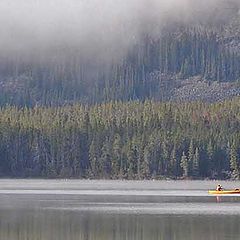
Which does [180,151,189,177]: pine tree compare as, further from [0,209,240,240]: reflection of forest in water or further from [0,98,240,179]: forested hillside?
[0,209,240,240]: reflection of forest in water

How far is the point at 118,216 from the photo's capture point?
88.8 metres

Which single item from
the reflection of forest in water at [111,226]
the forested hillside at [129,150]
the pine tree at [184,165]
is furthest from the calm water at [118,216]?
the forested hillside at [129,150]

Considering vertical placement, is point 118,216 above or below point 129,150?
below

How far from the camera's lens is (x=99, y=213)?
92.1 metres

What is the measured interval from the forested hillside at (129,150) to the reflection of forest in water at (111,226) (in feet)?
302

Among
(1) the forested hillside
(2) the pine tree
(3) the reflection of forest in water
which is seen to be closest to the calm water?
(3) the reflection of forest in water

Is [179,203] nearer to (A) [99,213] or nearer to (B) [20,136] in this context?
(A) [99,213]

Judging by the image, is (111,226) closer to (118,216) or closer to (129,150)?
(118,216)

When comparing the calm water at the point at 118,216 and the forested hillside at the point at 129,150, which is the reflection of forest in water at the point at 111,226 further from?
the forested hillside at the point at 129,150

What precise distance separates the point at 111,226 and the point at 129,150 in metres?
108

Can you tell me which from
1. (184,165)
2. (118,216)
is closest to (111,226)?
(118,216)

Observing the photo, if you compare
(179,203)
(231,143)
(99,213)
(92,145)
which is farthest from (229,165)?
(99,213)

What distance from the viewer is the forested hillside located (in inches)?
7205

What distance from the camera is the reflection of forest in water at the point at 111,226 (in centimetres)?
7369
